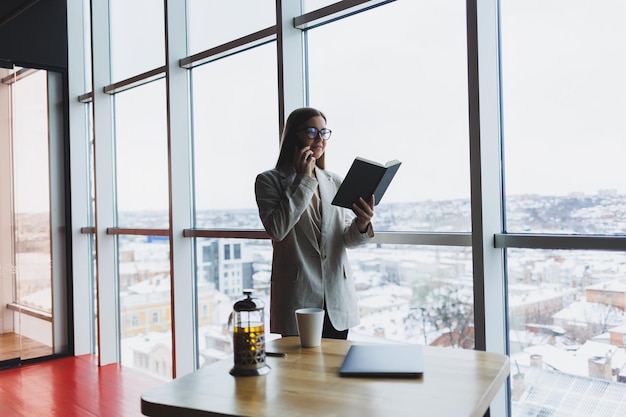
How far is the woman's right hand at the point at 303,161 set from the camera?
2.28 meters

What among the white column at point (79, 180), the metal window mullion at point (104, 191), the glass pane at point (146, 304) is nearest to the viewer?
the glass pane at point (146, 304)

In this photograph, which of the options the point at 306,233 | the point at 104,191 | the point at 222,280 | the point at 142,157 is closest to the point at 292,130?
the point at 306,233

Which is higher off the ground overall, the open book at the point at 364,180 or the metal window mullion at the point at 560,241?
the open book at the point at 364,180

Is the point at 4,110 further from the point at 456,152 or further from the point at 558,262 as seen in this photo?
the point at 558,262

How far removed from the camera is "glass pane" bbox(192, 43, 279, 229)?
11.8 ft

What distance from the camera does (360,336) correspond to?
302cm

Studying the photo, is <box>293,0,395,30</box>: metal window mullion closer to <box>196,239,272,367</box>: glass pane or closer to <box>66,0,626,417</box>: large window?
<box>66,0,626,417</box>: large window

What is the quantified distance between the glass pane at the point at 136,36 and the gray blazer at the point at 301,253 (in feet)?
8.64

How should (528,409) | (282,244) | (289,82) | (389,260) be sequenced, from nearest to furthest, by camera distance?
(282,244)
(528,409)
(389,260)
(289,82)

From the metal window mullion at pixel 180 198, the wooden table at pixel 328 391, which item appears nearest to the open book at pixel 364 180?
the wooden table at pixel 328 391

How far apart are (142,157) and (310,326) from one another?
3.45 m

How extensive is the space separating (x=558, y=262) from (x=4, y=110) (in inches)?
187

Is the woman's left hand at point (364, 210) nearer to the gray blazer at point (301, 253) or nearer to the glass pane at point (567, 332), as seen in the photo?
the gray blazer at point (301, 253)

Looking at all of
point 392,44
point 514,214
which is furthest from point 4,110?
point 514,214
